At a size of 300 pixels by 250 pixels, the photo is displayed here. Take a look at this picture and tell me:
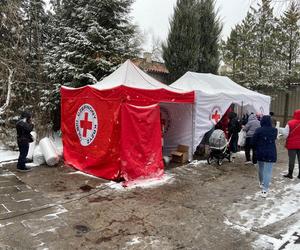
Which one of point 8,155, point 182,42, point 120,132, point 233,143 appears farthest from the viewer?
point 182,42

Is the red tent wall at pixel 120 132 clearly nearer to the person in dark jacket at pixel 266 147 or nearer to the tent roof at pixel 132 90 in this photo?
the tent roof at pixel 132 90

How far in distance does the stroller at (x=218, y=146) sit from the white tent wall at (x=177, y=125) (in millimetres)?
606

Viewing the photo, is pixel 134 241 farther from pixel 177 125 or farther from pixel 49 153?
pixel 177 125

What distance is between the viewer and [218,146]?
9.30m

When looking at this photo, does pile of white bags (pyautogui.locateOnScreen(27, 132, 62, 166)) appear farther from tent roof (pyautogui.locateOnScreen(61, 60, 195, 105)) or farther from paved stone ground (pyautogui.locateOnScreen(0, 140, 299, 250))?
tent roof (pyautogui.locateOnScreen(61, 60, 195, 105))

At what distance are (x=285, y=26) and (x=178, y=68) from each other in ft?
24.4

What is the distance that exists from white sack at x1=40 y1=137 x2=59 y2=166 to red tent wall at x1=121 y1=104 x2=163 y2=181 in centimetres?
248

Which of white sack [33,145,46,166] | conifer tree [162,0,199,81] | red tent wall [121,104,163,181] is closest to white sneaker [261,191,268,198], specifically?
red tent wall [121,104,163,181]

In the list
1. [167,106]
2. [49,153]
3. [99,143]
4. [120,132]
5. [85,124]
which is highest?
[167,106]

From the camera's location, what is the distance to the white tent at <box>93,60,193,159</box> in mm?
8273

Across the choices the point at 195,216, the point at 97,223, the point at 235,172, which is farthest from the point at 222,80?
the point at 97,223

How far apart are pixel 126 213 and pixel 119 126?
235 centimetres

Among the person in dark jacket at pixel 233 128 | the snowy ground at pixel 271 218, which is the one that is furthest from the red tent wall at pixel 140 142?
the person in dark jacket at pixel 233 128

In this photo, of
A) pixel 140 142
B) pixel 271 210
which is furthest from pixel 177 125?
pixel 271 210
